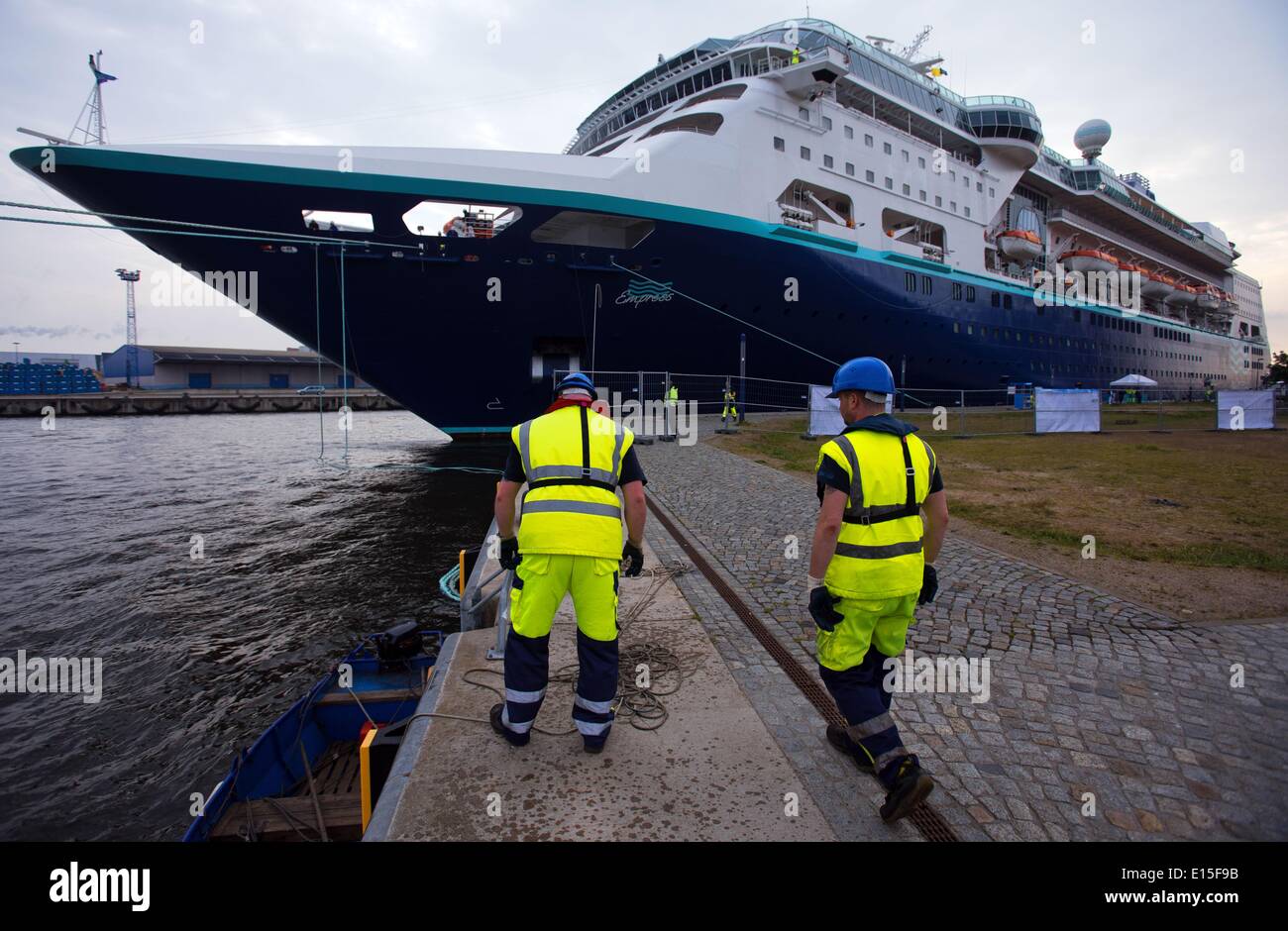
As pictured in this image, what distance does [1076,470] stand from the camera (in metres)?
11.3

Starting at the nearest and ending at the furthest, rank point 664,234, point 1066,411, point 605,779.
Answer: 1. point 605,779
2. point 664,234
3. point 1066,411

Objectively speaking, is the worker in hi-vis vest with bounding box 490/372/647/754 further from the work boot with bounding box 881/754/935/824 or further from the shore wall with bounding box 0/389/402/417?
the shore wall with bounding box 0/389/402/417

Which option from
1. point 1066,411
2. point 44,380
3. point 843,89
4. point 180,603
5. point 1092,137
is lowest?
point 180,603

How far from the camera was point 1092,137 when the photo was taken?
34.7 m

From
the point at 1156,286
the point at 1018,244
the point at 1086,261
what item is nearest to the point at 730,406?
the point at 1018,244

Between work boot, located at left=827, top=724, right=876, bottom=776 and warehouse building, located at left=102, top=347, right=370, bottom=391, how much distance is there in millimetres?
67084

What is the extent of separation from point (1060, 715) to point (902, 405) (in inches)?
812

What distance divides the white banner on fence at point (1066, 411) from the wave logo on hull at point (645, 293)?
11580mm

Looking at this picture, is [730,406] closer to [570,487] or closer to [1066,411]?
[1066,411]

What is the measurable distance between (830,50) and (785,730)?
2076 centimetres

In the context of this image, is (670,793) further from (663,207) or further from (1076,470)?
(663,207)

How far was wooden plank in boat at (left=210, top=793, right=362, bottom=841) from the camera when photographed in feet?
10.3

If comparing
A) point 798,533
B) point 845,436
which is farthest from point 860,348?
point 845,436
